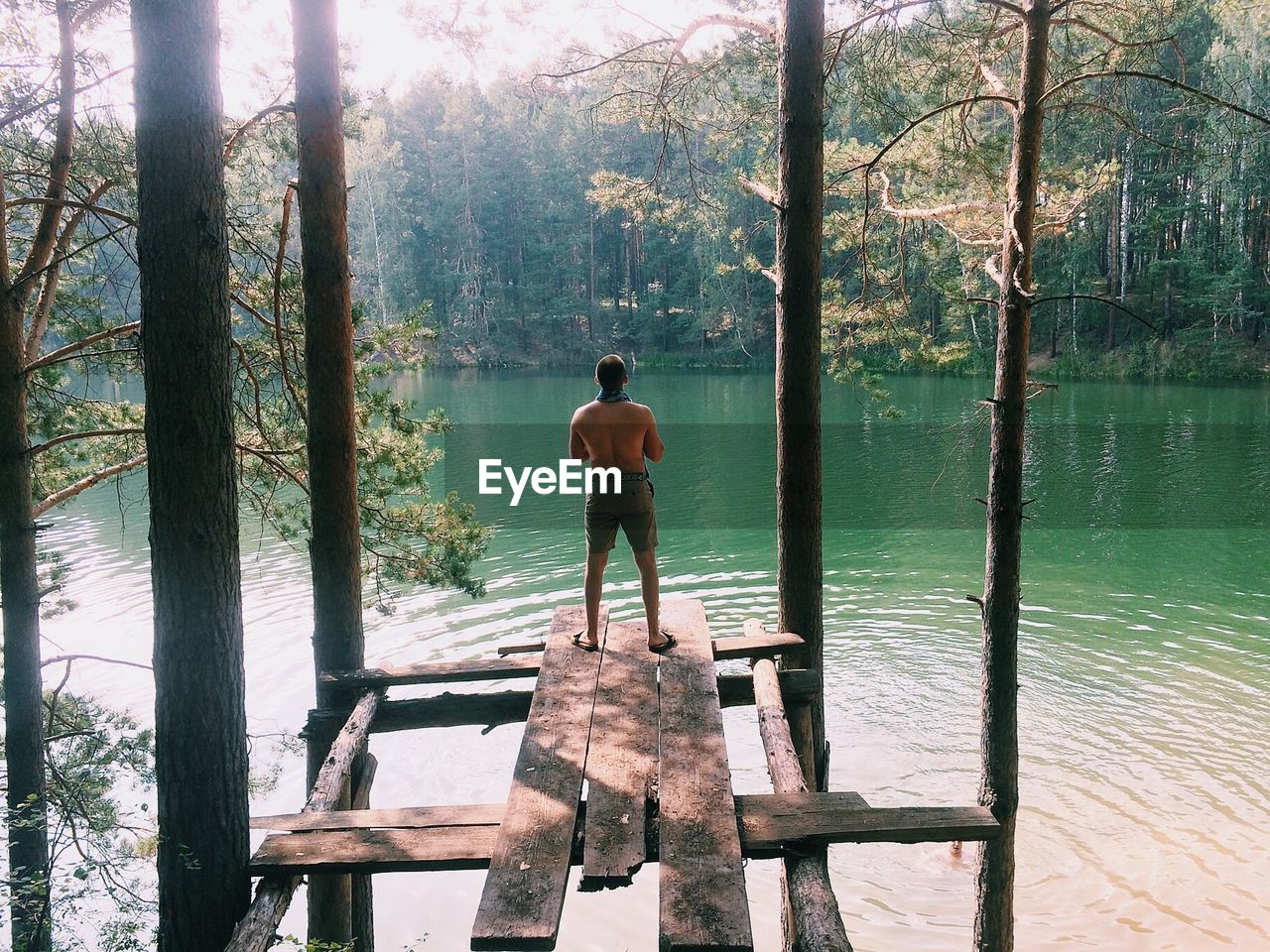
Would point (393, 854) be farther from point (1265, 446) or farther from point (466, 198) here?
point (466, 198)

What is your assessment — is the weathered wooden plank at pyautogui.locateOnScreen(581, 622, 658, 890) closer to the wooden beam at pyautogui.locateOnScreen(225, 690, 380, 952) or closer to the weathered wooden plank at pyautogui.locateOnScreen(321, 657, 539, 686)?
the weathered wooden plank at pyautogui.locateOnScreen(321, 657, 539, 686)

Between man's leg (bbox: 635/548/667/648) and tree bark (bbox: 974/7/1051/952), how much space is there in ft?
6.55

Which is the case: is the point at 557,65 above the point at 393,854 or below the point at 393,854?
above

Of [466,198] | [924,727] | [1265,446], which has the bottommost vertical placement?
[924,727]

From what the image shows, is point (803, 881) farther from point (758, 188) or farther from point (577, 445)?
point (758, 188)

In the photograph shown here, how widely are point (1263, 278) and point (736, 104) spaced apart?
35.6 m

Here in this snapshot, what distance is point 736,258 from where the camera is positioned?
50.7 m

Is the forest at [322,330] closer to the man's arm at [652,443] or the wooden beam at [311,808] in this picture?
the wooden beam at [311,808]

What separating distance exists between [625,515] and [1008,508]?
2.31m

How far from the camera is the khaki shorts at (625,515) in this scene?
217 inches

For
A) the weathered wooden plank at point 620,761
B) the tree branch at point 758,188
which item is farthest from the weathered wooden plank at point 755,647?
the tree branch at point 758,188

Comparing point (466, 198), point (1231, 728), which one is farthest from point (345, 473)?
point (466, 198)

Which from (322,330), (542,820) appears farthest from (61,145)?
(542,820)

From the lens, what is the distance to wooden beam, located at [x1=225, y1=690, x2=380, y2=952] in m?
3.27
